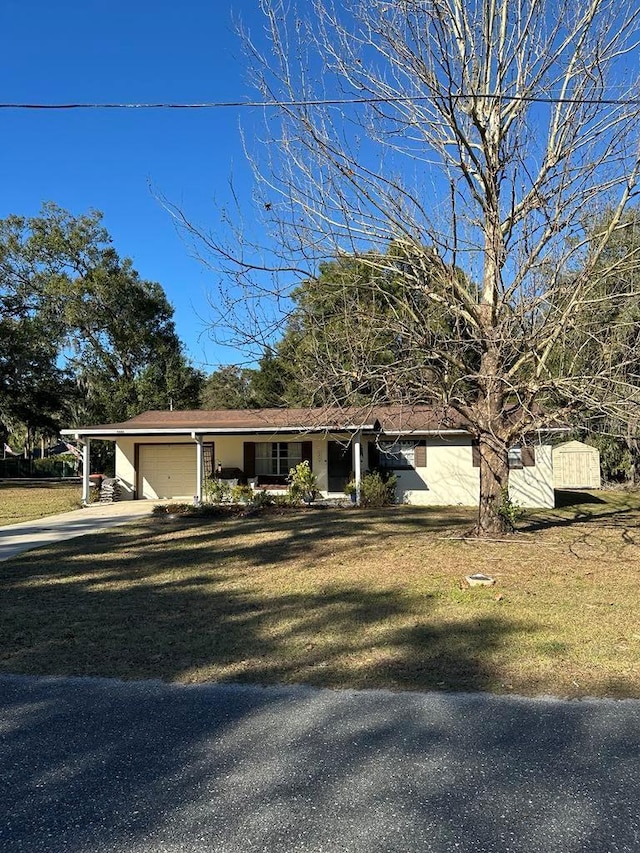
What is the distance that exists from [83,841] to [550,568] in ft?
23.9

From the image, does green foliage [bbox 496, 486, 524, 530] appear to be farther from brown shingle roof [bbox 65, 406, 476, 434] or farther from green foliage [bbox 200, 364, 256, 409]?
green foliage [bbox 200, 364, 256, 409]

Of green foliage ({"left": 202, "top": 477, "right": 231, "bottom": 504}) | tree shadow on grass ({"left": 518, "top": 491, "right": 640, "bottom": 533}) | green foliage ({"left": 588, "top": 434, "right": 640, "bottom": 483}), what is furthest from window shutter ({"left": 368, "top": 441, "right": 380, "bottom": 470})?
green foliage ({"left": 588, "top": 434, "right": 640, "bottom": 483})

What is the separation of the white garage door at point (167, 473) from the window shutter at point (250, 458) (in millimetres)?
2003

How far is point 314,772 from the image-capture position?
325 cm

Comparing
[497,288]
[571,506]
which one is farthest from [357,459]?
[497,288]

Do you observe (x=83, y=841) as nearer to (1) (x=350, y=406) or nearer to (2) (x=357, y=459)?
(1) (x=350, y=406)

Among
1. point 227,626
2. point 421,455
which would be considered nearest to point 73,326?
point 421,455

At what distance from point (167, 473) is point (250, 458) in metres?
3.05

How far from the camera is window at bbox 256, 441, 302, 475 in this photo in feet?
66.9

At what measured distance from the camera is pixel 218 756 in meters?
3.46

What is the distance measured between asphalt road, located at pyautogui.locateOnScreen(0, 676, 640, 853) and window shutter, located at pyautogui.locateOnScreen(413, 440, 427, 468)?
1585 centimetres

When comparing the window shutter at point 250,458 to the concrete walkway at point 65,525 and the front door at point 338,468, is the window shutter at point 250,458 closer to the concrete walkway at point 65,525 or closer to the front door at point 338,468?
the front door at point 338,468

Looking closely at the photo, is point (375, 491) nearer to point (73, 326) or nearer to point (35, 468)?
point (73, 326)

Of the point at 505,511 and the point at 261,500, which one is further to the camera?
the point at 261,500
